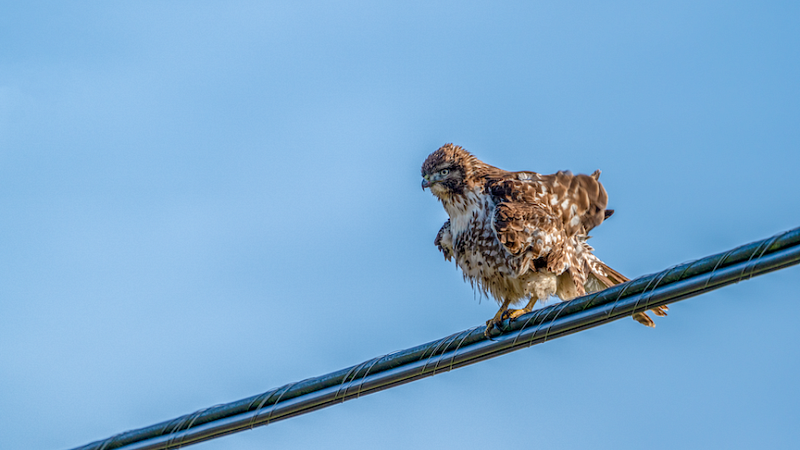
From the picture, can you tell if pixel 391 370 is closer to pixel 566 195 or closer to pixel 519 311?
pixel 519 311

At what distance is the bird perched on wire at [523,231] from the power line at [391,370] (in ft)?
5.60

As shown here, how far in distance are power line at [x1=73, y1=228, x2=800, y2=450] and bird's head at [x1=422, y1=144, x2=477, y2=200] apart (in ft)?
8.15

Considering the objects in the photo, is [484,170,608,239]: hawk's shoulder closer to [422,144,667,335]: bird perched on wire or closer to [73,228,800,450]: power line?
[422,144,667,335]: bird perched on wire

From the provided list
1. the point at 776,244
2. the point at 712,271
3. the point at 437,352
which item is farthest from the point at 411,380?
the point at 776,244

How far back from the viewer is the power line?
4.35 metres

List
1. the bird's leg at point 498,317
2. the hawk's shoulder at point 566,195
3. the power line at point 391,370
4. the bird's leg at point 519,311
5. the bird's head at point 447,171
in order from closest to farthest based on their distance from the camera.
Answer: the power line at point 391,370, the bird's leg at point 498,317, the bird's leg at point 519,311, the hawk's shoulder at point 566,195, the bird's head at point 447,171

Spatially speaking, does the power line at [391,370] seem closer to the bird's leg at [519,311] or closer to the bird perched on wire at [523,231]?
the bird's leg at [519,311]

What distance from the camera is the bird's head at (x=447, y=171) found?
24.3 ft

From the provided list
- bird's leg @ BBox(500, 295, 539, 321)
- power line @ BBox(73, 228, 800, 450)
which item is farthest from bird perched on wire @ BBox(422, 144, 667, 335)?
power line @ BBox(73, 228, 800, 450)

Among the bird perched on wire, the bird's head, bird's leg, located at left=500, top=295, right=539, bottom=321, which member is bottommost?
bird's leg, located at left=500, top=295, right=539, bottom=321

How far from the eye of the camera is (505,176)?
730cm

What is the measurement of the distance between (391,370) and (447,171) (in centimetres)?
309

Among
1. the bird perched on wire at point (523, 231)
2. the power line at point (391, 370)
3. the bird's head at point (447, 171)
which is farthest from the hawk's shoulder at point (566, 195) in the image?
the power line at point (391, 370)

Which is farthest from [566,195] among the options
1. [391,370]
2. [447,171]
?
[391,370]
